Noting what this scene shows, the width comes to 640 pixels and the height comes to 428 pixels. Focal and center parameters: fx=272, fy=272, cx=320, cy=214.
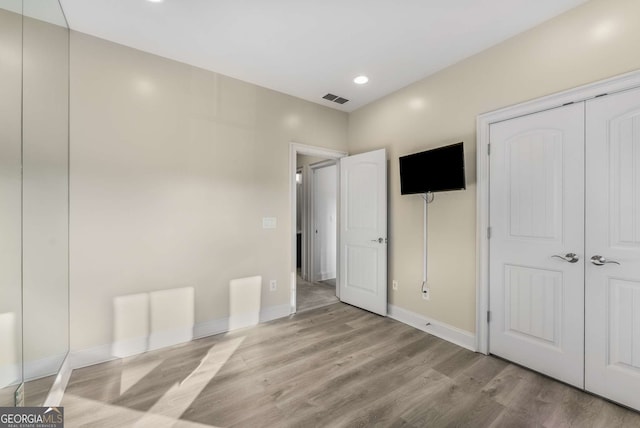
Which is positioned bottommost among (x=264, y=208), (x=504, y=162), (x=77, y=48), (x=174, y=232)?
(x=174, y=232)

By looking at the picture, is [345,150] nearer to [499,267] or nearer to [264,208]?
[264,208]

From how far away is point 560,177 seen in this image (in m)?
2.10

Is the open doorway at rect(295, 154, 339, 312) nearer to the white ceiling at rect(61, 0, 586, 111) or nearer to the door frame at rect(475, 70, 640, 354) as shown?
the white ceiling at rect(61, 0, 586, 111)

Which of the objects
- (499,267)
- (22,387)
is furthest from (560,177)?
(22,387)

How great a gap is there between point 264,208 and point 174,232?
1002 mm

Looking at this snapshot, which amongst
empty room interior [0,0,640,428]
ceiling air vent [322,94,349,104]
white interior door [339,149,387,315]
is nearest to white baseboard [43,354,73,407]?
empty room interior [0,0,640,428]

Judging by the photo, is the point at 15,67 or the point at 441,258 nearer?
the point at 15,67

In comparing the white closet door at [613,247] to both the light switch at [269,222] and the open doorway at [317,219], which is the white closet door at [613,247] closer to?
the light switch at [269,222]

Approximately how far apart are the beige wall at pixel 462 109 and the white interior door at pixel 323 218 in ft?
3.98

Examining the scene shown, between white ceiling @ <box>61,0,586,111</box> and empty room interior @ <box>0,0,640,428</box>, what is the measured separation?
0.07 ft

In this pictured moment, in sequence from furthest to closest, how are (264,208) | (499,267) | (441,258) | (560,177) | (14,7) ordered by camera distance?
(264,208), (441,258), (499,267), (560,177), (14,7)

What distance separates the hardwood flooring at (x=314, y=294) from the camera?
151 inches

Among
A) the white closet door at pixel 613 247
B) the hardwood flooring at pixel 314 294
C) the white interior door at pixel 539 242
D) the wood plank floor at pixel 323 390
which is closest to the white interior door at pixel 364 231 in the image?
the hardwood flooring at pixel 314 294

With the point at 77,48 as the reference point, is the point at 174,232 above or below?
below
